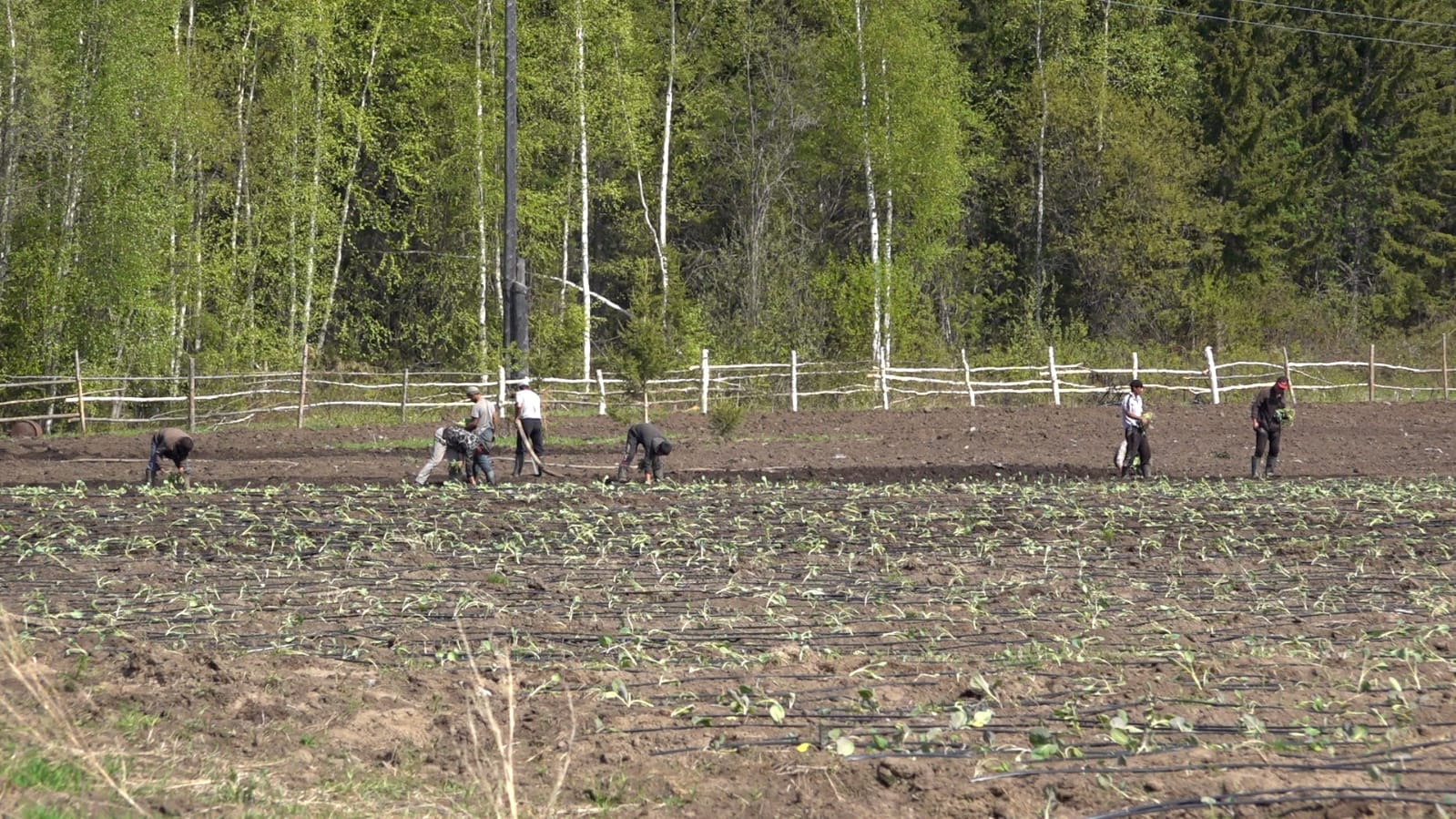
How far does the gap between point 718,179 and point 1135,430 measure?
26.1 m

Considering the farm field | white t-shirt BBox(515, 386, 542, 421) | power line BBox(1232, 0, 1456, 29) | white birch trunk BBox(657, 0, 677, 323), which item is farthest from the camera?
power line BBox(1232, 0, 1456, 29)

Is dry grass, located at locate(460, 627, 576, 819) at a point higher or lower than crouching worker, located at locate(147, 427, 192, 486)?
lower

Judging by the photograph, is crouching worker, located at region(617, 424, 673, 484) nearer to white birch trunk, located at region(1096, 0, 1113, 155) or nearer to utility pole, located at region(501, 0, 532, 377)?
utility pole, located at region(501, 0, 532, 377)

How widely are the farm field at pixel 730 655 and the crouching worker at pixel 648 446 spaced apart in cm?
277

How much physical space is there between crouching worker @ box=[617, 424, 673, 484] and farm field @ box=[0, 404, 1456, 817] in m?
2.77

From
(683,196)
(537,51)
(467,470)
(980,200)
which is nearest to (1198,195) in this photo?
(980,200)

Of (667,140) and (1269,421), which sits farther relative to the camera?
(667,140)

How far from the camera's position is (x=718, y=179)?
4762 centimetres

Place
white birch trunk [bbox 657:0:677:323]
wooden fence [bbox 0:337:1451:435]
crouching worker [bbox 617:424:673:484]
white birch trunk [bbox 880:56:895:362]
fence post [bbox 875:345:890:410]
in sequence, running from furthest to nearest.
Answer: white birch trunk [bbox 880:56:895:362] → white birch trunk [bbox 657:0:677:323] → fence post [bbox 875:345:890:410] → wooden fence [bbox 0:337:1451:435] → crouching worker [bbox 617:424:673:484]

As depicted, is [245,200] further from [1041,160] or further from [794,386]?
[1041,160]

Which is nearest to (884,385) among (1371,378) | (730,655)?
(1371,378)

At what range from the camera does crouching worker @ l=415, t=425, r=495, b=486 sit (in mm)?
20953

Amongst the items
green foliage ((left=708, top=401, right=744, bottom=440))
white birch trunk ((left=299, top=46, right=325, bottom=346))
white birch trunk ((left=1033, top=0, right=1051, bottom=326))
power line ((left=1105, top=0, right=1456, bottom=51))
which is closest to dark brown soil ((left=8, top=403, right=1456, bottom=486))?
green foliage ((left=708, top=401, right=744, bottom=440))

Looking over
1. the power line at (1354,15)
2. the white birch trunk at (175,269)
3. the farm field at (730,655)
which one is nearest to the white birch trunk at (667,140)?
the white birch trunk at (175,269)
